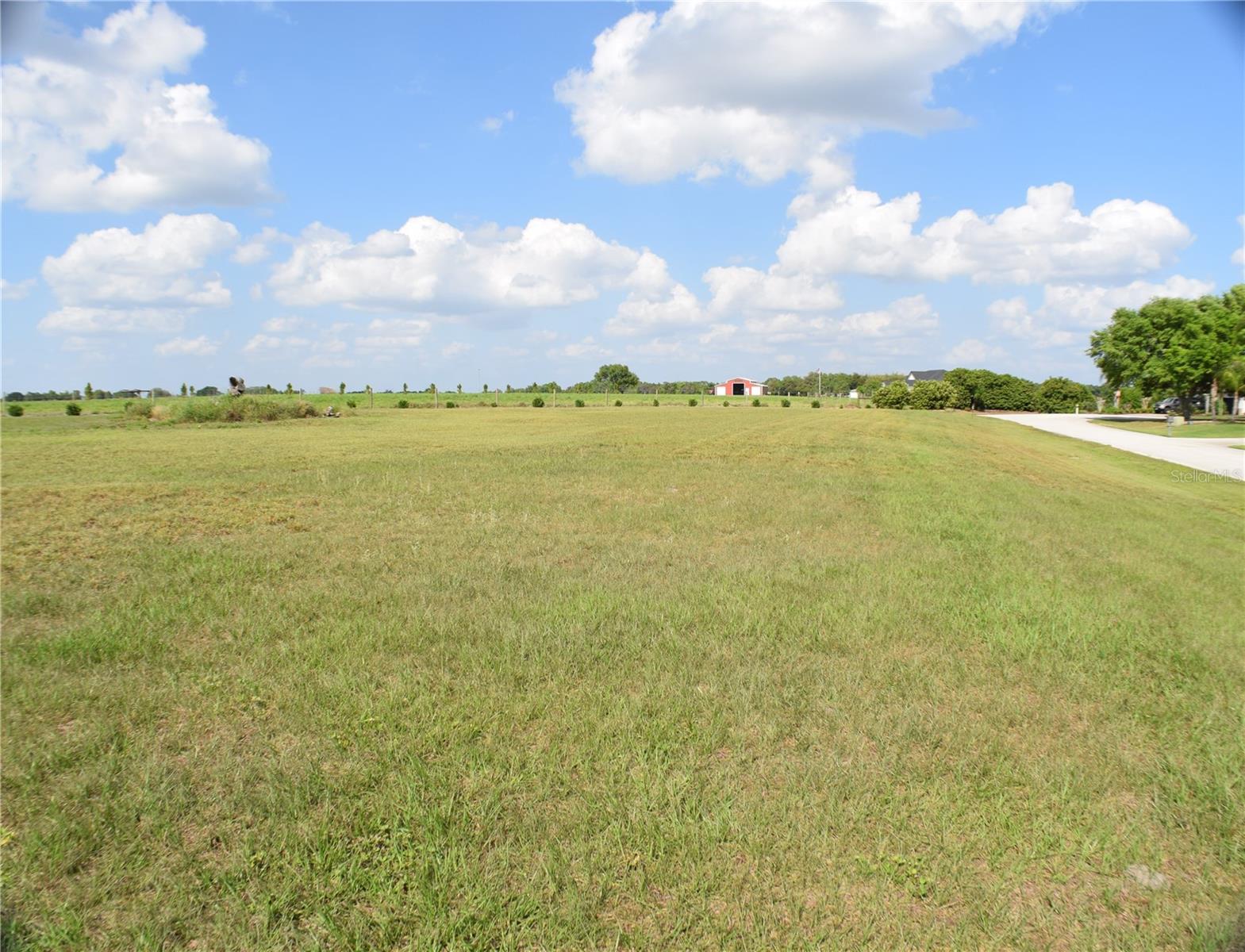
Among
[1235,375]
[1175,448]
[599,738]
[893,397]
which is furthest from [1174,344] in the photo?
[599,738]

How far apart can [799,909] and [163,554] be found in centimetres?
713

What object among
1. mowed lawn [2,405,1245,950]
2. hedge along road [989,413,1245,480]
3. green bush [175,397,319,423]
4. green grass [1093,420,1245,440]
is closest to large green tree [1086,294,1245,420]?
green grass [1093,420,1245,440]

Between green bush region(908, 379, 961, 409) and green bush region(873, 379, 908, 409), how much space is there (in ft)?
1.94

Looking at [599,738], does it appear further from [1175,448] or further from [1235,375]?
[1235,375]

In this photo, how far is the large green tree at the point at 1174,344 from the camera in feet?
184

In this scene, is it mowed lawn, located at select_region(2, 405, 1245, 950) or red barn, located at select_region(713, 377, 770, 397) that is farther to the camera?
red barn, located at select_region(713, 377, 770, 397)

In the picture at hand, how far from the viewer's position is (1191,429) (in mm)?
50500

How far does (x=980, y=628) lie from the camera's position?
6105mm

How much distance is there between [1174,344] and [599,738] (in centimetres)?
7121

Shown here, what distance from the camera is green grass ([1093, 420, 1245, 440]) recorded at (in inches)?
1774

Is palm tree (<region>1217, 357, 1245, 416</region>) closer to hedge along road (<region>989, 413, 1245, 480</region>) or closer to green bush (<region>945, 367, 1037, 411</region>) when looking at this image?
hedge along road (<region>989, 413, 1245, 480</region>)

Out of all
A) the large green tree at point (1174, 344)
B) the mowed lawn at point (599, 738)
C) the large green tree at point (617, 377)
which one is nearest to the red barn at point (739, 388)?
the large green tree at point (617, 377)

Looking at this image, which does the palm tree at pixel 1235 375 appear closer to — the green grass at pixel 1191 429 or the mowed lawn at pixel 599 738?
the green grass at pixel 1191 429

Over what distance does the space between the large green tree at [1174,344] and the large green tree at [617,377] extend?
3140 inches
